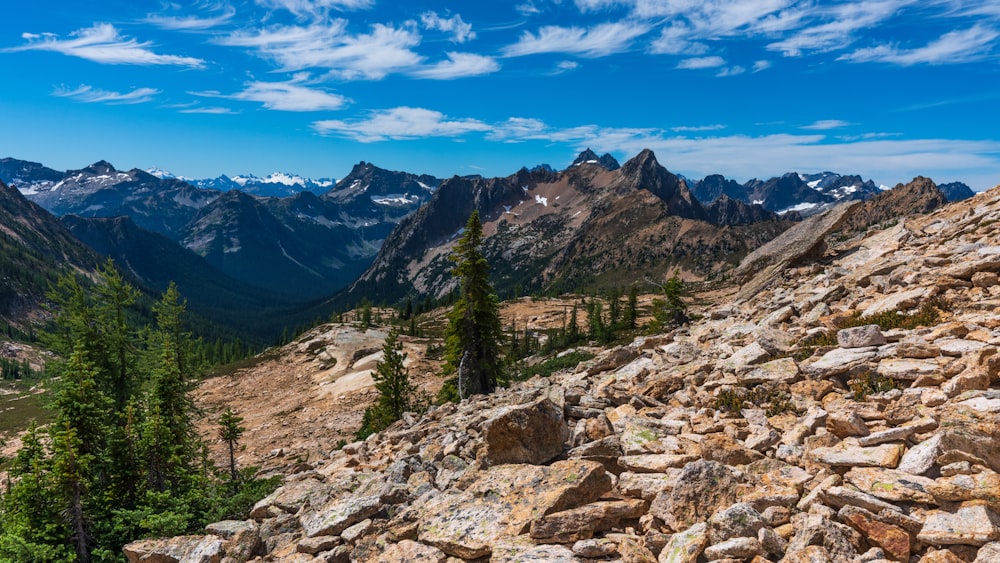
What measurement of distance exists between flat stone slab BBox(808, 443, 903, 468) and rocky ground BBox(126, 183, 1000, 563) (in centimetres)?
4

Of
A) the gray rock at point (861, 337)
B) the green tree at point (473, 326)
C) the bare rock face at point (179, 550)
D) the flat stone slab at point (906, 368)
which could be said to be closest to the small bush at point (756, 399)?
the flat stone slab at point (906, 368)

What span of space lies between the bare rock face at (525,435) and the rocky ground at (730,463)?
57mm

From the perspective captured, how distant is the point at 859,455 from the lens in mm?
9430

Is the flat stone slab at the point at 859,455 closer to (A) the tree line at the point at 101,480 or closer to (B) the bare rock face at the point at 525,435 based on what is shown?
(B) the bare rock face at the point at 525,435

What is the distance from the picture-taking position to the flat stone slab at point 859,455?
357 inches

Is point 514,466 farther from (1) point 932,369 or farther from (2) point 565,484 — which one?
(1) point 932,369

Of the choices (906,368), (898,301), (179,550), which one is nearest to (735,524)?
(906,368)

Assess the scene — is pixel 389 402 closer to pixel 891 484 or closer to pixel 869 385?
pixel 869 385

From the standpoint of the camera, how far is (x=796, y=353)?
1634 centimetres

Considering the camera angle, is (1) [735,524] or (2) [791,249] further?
(2) [791,249]

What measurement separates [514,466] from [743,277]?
38.1m

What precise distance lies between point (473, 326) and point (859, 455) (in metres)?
27.7

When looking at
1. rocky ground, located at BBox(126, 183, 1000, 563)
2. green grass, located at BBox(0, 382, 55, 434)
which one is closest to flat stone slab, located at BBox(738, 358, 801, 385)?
rocky ground, located at BBox(126, 183, 1000, 563)

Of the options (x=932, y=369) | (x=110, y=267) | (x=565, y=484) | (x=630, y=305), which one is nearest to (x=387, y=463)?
(x=565, y=484)
